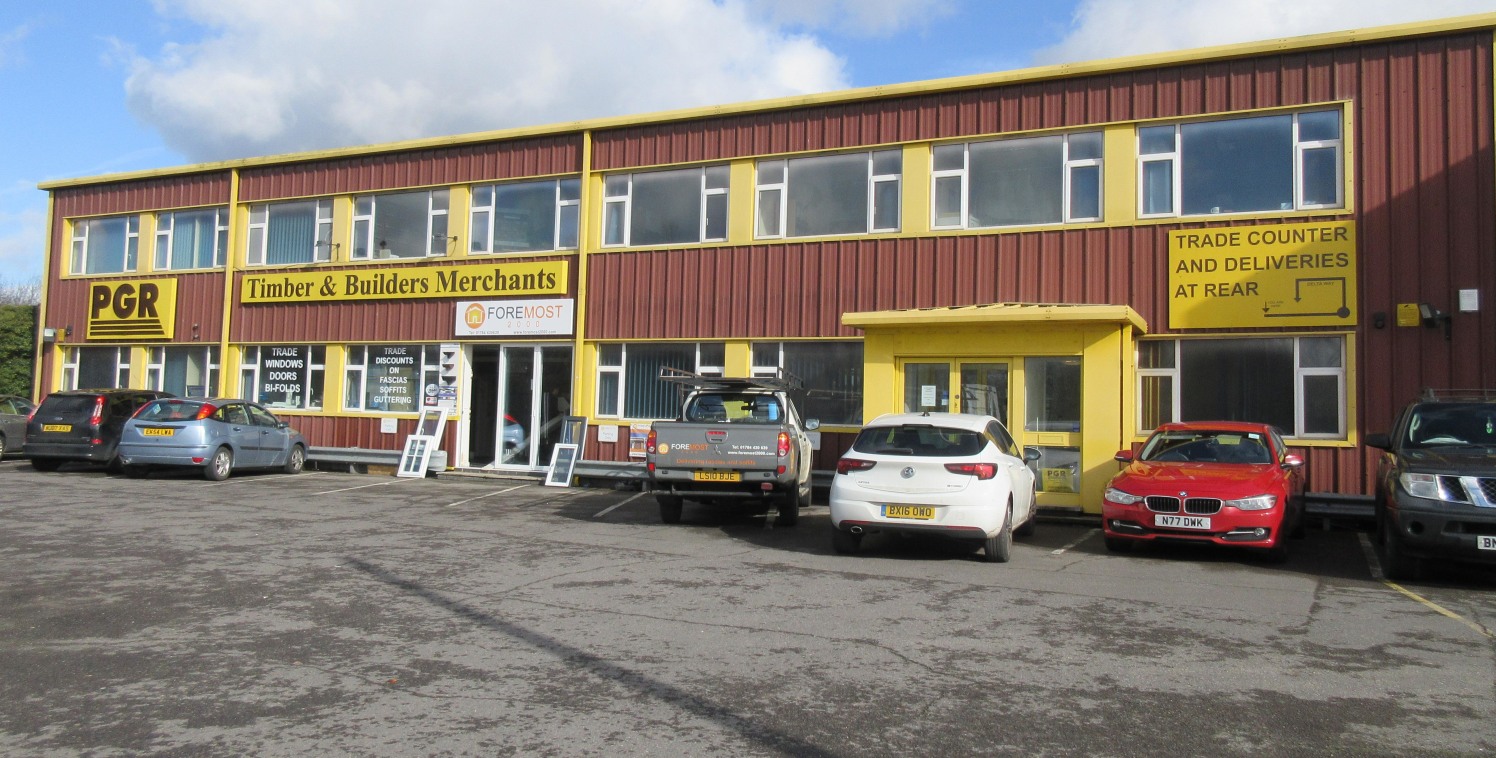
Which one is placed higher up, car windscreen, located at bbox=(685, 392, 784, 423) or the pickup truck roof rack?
the pickup truck roof rack

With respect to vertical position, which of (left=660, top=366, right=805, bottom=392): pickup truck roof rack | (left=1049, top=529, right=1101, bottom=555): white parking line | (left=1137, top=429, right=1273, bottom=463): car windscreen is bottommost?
(left=1049, top=529, right=1101, bottom=555): white parking line

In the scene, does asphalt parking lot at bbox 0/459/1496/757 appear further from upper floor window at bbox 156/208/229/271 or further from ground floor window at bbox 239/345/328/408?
upper floor window at bbox 156/208/229/271

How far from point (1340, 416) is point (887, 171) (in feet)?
26.2

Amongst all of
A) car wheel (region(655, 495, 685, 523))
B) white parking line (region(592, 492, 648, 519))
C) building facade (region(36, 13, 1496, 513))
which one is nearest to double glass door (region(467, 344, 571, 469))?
building facade (region(36, 13, 1496, 513))

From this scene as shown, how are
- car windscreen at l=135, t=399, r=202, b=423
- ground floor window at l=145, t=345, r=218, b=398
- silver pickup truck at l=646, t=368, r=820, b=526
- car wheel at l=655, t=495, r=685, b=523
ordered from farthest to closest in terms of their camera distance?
1. ground floor window at l=145, t=345, r=218, b=398
2. car windscreen at l=135, t=399, r=202, b=423
3. car wheel at l=655, t=495, r=685, b=523
4. silver pickup truck at l=646, t=368, r=820, b=526

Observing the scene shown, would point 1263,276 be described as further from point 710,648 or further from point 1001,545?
point 710,648

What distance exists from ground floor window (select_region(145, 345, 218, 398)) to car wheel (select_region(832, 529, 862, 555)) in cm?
1871

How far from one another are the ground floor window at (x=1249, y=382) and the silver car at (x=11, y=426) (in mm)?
23002

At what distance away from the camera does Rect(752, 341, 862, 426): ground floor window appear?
17969 mm

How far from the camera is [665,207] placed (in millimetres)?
20188

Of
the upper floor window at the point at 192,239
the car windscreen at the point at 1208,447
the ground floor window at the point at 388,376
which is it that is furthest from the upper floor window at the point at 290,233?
the car windscreen at the point at 1208,447

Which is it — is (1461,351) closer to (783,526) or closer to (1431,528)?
(1431,528)

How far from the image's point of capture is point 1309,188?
15.3m

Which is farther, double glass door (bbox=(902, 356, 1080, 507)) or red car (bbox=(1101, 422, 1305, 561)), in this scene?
double glass door (bbox=(902, 356, 1080, 507))
